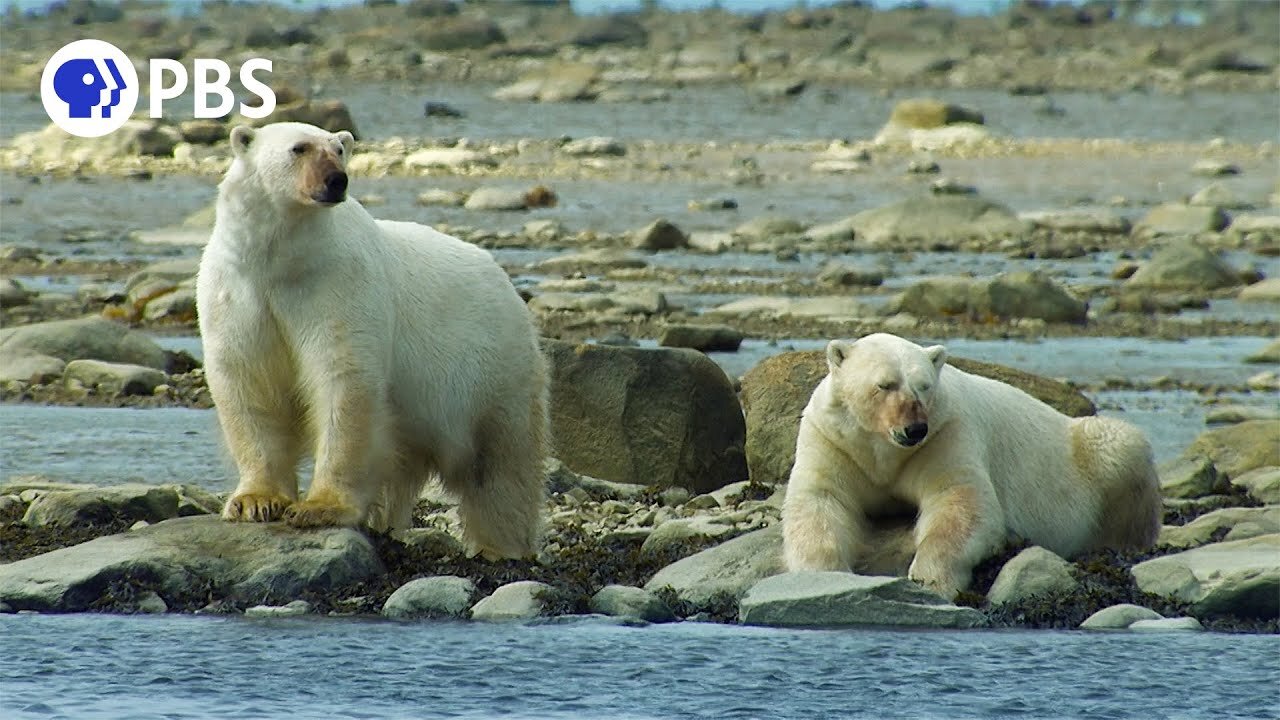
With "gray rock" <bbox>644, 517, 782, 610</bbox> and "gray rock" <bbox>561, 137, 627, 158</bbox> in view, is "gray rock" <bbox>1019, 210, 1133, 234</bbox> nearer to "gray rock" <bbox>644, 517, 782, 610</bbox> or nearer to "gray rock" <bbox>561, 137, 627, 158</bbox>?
"gray rock" <bbox>561, 137, 627, 158</bbox>

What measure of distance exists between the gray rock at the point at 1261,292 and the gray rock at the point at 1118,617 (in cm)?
1213

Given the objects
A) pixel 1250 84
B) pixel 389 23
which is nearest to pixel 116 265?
pixel 1250 84

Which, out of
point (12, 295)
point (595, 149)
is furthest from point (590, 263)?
point (595, 149)

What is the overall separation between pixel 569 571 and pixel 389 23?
87.3 m

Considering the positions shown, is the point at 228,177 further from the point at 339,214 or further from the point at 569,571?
the point at 569,571

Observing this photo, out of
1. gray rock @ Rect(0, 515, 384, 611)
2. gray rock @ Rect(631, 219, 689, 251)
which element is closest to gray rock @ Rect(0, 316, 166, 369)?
gray rock @ Rect(0, 515, 384, 611)

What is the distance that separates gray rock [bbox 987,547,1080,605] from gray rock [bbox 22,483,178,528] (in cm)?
366

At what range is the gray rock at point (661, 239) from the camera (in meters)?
23.6

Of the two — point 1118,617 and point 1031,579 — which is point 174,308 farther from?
point 1118,617

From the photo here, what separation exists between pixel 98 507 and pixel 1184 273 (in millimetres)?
13192

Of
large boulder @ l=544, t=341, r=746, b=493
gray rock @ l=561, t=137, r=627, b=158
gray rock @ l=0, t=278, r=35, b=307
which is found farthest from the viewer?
gray rock @ l=561, t=137, r=627, b=158

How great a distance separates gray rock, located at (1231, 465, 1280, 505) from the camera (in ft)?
35.1

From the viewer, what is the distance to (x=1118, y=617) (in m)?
7.98

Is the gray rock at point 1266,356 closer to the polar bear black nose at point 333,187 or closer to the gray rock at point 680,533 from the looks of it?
the gray rock at point 680,533
